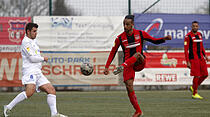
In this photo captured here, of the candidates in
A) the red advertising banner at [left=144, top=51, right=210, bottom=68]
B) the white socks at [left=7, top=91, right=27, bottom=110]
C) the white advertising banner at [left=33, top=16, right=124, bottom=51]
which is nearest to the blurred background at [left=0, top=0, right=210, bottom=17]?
the white advertising banner at [left=33, top=16, right=124, bottom=51]

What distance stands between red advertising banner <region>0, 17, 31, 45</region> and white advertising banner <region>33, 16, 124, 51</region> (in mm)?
830

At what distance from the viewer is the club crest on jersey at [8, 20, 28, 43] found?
56.0ft

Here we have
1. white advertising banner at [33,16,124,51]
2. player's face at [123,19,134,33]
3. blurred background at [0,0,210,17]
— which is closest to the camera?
player's face at [123,19,134,33]

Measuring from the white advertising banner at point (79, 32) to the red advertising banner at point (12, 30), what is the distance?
2.72ft

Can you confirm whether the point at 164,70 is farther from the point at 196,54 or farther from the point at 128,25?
the point at 128,25

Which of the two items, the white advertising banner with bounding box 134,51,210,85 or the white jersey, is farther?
the white advertising banner with bounding box 134,51,210,85

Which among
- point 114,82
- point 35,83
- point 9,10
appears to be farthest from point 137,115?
point 9,10

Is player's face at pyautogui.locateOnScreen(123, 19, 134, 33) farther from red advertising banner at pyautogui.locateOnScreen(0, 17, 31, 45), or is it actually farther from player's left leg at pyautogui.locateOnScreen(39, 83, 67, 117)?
red advertising banner at pyautogui.locateOnScreen(0, 17, 31, 45)

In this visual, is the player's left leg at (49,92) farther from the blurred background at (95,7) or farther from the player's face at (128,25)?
the blurred background at (95,7)

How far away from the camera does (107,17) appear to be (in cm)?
1762

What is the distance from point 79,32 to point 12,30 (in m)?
2.50

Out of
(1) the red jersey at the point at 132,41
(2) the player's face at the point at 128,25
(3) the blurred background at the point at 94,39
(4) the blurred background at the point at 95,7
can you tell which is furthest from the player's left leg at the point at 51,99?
(4) the blurred background at the point at 95,7

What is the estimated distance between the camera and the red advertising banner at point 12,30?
17.1m

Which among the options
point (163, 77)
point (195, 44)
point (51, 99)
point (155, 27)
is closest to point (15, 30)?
point (155, 27)
